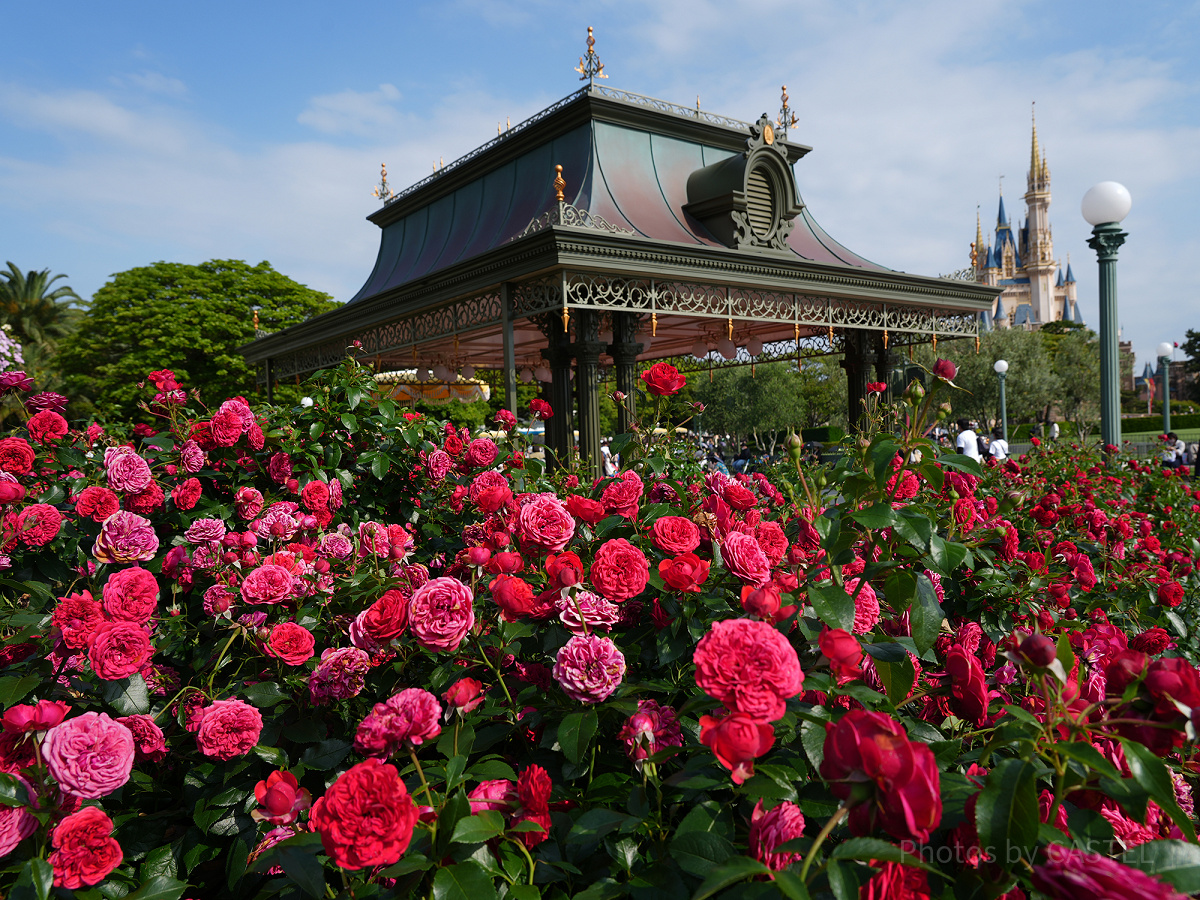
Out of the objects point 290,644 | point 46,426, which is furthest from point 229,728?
point 46,426

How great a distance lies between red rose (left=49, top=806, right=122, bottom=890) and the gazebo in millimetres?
6795

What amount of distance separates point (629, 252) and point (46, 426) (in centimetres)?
758

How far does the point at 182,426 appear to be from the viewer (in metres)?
2.72

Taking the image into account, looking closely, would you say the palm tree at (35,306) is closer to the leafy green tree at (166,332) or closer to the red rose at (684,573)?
the leafy green tree at (166,332)

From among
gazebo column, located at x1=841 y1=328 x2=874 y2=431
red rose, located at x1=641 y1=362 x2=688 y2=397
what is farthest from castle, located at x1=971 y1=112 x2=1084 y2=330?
red rose, located at x1=641 y1=362 x2=688 y2=397

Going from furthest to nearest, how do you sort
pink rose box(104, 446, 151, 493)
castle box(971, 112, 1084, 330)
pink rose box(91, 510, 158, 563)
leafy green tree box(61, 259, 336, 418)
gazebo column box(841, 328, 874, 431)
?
1. castle box(971, 112, 1084, 330)
2. leafy green tree box(61, 259, 336, 418)
3. gazebo column box(841, 328, 874, 431)
4. pink rose box(104, 446, 151, 493)
5. pink rose box(91, 510, 158, 563)

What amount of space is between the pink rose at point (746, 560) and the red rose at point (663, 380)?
0.80 m

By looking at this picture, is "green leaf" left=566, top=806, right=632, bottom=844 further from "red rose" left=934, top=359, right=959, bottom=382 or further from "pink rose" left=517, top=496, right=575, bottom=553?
"red rose" left=934, top=359, right=959, bottom=382

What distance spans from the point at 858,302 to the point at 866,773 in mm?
12733

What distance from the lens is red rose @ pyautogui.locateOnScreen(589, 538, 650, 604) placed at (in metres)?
1.37

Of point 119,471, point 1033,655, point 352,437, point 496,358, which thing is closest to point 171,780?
point 119,471

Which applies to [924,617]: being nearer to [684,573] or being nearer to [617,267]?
[684,573]

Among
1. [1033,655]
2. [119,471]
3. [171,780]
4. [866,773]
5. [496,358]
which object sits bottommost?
[171,780]

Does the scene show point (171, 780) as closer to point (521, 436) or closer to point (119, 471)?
point (119, 471)
